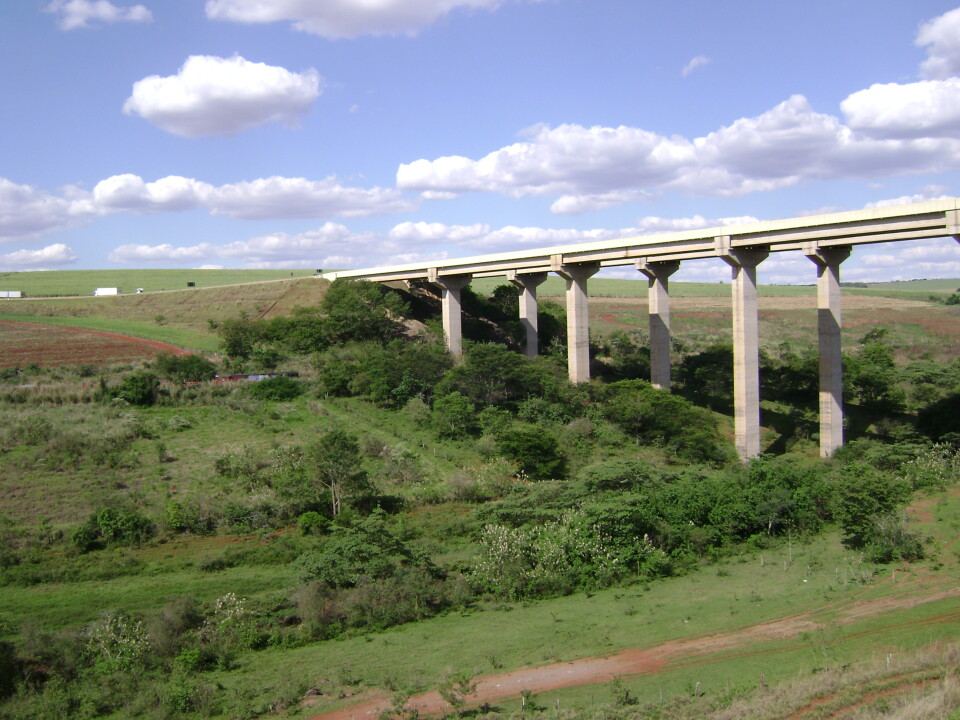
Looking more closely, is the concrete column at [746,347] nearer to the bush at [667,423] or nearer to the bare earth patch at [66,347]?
the bush at [667,423]

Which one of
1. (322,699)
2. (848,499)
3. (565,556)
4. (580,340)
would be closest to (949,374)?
(580,340)

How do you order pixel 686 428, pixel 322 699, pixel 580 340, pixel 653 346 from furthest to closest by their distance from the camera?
pixel 580 340, pixel 653 346, pixel 686 428, pixel 322 699

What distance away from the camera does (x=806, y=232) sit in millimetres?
35656

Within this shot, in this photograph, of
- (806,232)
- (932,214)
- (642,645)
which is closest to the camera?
(642,645)

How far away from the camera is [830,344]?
36.5 m

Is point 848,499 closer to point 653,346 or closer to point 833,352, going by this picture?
point 833,352

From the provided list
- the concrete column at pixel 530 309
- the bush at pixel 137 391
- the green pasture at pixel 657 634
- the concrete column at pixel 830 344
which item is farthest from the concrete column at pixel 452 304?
the green pasture at pixel 657 634

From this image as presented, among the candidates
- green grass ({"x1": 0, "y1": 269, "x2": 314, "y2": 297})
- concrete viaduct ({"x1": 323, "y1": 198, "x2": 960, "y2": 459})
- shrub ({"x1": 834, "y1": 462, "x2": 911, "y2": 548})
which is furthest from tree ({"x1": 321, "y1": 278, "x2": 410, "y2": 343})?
green grass ({"x1": 0, "y1": 269, "x2": 314, "y2": 297})

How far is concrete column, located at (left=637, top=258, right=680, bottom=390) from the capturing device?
149 ft

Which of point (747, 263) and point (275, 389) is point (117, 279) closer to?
point (275, 389)

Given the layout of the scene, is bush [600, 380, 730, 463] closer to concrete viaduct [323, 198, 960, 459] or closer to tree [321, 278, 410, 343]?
concrete viaduct [323, 198, 960, 459]

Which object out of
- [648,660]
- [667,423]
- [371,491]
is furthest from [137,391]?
[648,660]

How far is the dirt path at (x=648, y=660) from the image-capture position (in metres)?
15.9

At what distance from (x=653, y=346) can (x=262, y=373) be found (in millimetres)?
23218
